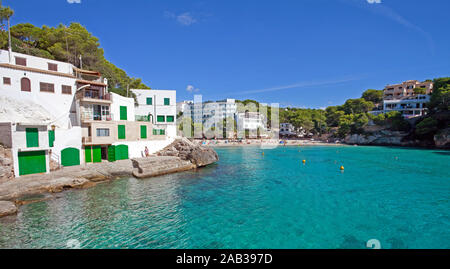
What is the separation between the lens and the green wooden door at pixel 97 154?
2306 centimetres

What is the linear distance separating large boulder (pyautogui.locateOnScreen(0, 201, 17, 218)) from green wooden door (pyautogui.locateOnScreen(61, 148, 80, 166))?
9.35 metres

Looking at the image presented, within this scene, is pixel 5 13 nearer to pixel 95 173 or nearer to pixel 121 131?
pixel 121 131

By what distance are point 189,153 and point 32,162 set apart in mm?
15144

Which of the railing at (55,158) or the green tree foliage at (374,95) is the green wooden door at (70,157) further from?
the green tree foliage at (374,95)

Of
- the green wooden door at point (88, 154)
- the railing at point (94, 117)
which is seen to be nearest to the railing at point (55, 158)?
the green wooden door at point (88, 154)

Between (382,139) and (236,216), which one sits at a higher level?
(382,139)

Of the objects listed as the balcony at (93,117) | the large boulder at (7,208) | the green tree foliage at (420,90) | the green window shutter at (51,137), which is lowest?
the large boulder at (7,208)

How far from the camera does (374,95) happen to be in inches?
3703

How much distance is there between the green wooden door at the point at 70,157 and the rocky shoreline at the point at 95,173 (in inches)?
34.7

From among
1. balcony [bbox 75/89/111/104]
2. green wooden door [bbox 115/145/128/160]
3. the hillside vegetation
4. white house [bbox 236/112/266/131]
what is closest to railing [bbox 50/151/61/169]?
green wooden door [bbox 115/145/128/160]

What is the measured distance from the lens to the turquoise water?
9.51m

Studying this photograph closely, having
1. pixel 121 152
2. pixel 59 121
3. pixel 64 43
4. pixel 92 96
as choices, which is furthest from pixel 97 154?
pixel 64 43

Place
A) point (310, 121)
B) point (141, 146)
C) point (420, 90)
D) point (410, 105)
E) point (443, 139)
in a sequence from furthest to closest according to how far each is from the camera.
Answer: point (310, 121)
point (420, 90)
point (410, 105)
point (443, 139)
point (141, 146)

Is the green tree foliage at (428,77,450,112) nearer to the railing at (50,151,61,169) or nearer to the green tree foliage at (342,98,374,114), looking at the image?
the green tree foliage at (342,98,374,114)
